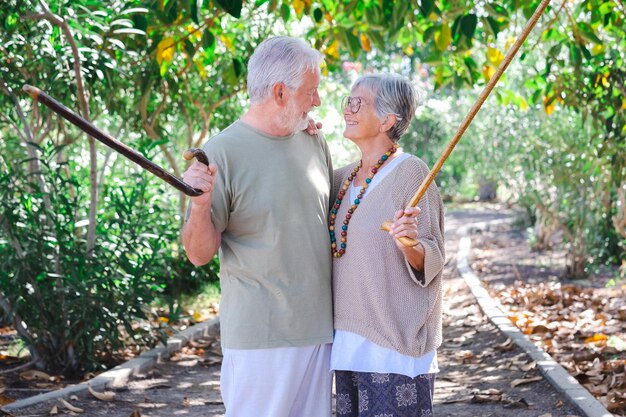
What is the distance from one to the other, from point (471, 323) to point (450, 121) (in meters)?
15.5

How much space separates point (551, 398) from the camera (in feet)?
18.1

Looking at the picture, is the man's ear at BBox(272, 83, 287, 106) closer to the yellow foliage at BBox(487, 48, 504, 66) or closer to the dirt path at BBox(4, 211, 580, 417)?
the dirt path at BBox(4, 211, 580, 417)

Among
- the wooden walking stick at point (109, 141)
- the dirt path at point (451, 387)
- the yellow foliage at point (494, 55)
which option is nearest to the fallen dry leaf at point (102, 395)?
the dirt path at point (451, 387)

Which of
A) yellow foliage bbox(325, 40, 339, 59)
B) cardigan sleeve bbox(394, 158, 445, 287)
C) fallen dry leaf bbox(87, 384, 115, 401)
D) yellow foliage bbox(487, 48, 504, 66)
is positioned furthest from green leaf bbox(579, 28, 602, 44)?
fallen dry leaf bbox(87, 384, 115, 401)

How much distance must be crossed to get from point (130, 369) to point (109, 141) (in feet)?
12.8

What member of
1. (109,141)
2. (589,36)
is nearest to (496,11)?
(589,36)

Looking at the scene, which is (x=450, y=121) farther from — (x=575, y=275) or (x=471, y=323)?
(x=471, y=323)

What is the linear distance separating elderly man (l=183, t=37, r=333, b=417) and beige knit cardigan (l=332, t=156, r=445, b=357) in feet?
0.34

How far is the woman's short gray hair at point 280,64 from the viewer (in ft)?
10.6

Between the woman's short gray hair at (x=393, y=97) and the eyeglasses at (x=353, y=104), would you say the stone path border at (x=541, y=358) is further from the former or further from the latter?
the eyeglasses at (x=353, y=104)

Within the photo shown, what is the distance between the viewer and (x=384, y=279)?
10.9ft

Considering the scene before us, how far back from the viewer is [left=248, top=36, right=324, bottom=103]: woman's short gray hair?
322 centimetres

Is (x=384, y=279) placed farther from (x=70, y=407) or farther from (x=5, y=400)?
(x=5, y=400)

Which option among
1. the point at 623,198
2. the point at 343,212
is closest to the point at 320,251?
the point at 343,212
